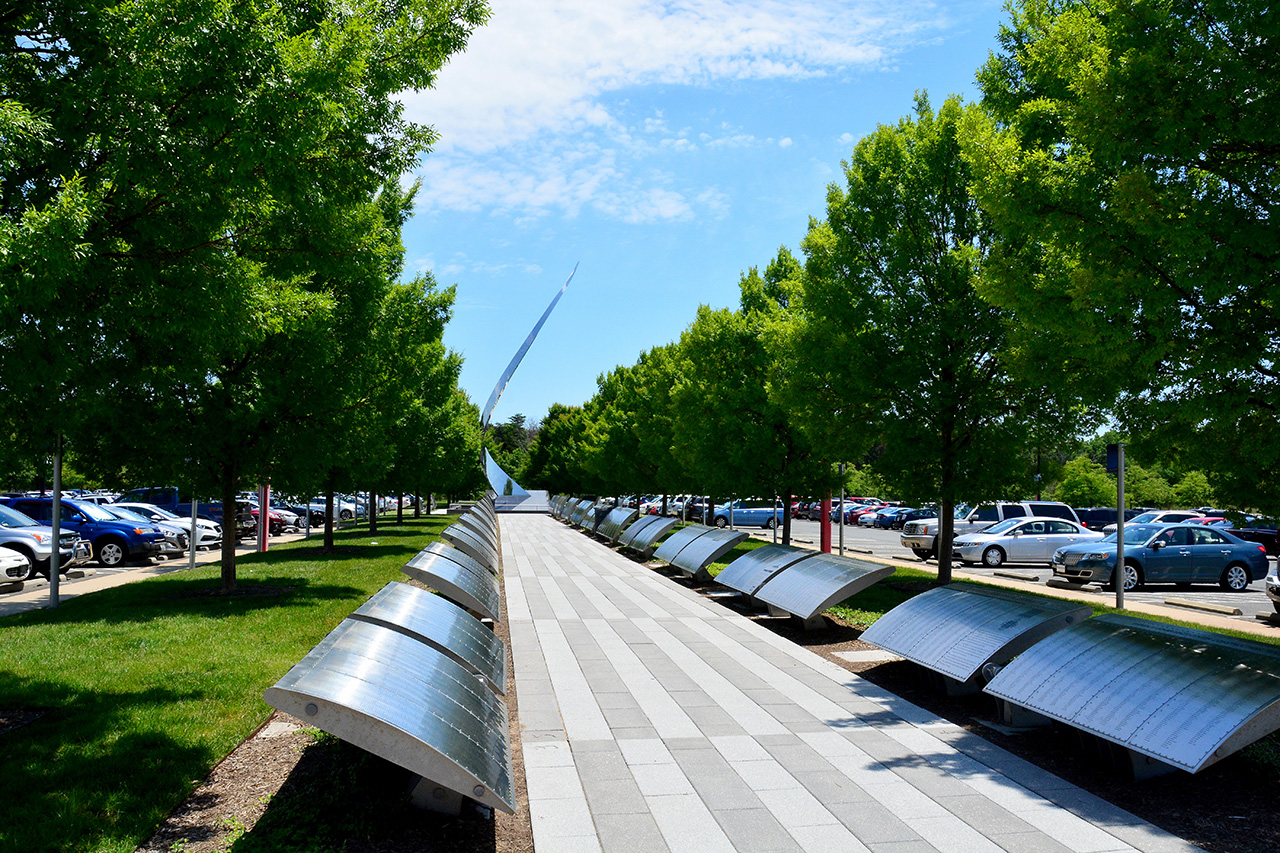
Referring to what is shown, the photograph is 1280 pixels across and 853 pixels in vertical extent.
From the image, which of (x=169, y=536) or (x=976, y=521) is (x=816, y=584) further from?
(x=976, y=521)

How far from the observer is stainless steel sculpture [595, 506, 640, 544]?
27406 mm

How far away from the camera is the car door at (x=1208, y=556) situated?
18.1 meters

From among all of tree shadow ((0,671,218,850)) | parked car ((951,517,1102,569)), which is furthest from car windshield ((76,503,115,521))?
parked car ((951,517,1102,569))

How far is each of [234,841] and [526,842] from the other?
1534 mm

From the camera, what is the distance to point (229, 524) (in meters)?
14.2

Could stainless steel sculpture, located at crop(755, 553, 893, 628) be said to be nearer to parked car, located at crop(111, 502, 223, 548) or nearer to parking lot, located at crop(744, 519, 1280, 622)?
parking lot, located at crop(744, 519, 1280, 622)

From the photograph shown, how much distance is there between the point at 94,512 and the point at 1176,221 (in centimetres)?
2408

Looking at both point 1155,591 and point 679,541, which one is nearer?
point 679,541

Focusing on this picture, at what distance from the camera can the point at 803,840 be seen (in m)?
4.61

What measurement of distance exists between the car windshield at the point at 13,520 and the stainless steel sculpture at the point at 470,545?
375 inches

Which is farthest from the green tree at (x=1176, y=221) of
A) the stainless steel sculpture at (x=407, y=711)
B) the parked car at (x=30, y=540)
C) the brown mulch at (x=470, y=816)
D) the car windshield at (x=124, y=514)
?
the car windshield at (x=124, y=514)

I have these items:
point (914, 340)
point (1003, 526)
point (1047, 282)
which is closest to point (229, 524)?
point (914, 340)

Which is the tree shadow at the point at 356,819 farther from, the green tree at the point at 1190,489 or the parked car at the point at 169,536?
the green tree at the point at 1190,489

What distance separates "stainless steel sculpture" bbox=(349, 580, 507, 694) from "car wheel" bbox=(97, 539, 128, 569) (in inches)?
691
